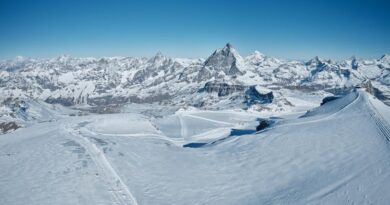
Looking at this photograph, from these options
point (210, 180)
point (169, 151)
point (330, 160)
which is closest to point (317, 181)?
point (330, 160)

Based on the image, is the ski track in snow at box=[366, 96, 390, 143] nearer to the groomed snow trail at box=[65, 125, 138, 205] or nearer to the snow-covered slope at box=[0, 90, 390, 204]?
the snow-covered slope at box=[0, 90, 390, 204]

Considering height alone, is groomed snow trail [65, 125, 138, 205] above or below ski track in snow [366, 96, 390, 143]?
below

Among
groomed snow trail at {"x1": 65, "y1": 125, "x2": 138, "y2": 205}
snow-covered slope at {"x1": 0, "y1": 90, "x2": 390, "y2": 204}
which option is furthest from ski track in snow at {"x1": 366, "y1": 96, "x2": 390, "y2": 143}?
groomed snow trail at {"x1": 65, "y1": 125, "x2": 138, "y2": 205}

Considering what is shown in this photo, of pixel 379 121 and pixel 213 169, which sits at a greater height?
pixel 379 121

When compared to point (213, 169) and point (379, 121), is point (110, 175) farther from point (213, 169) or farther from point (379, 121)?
point (379, 121)

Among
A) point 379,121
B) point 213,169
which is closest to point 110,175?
point 213,169

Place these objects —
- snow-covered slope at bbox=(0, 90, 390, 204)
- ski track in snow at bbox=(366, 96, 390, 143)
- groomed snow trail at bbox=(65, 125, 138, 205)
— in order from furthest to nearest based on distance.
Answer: ski track in snow at bbox=(366, 96, 390, 143) → groomed snow trail at bbox=(65, 125, 138, 205) → snow-covered slope at bbox=(0, 90, 390, 204)

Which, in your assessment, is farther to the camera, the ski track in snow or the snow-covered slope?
the ski track in snow

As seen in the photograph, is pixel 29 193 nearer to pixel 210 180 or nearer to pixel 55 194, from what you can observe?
pixel 55 194
